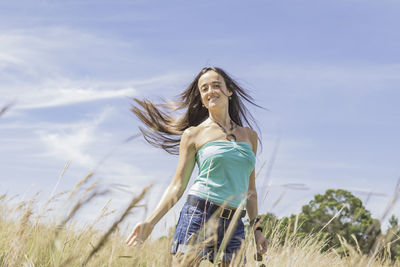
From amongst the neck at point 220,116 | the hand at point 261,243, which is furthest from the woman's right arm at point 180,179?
the hand at point 261,243


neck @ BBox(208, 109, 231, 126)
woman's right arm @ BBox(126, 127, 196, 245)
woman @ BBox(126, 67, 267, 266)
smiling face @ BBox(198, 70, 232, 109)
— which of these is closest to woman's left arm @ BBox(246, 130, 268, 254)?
woman @ BBox(126, 67, 267, 266)

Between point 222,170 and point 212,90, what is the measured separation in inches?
32.0

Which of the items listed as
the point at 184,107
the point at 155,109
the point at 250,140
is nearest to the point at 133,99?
the point at 155,109

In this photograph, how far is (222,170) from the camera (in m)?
3.77

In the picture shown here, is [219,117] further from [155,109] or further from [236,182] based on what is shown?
[155,109]

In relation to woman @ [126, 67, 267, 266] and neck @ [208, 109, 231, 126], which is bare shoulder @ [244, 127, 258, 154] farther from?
neck @ [208, 109, 231, 126]

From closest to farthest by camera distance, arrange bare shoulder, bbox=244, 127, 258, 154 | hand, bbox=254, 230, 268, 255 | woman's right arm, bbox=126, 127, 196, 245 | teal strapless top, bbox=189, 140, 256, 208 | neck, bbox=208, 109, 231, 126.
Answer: woman's right arm, bbox=126, 127, 196, 245 < teal strapless top, bbox=189, 140, 256, 208 < hand, bbox=254, 230, 268, 255 < neck, bbox=208, 109, 231, 126 < bare shoulder, bbox=244, 127, 258, 154

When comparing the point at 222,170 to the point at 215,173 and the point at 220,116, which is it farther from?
the point at 220,116

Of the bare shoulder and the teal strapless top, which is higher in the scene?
the bare shoulder

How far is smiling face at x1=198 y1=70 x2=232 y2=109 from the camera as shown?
416 centimetres

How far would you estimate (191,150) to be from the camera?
13.0ft

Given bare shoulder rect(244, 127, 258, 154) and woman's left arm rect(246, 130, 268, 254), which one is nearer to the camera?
woman's left arm rect(246, 130, 268, 254)

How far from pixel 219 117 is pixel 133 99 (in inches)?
59.9

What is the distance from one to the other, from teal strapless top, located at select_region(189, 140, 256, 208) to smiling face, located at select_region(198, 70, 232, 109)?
450 mm
